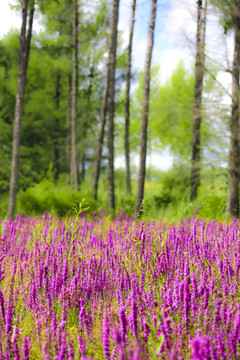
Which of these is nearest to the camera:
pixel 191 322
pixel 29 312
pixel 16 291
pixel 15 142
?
pixel 191 322

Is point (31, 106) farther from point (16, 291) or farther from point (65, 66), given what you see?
point (16, 291)

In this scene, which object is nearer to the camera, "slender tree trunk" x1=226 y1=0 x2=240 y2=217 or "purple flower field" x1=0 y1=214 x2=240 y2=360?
"purple flower field" x1=0 y1=214 x2=240 y2=360

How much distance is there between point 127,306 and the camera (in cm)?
271

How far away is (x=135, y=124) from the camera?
87.1ft

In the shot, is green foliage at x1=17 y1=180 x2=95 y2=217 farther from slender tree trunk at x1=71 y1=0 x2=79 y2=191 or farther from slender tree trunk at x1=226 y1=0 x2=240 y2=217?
slender tree trunk at x1=226 y1=0 x2=240 y2=217

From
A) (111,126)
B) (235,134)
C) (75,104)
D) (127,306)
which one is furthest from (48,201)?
(127,306)

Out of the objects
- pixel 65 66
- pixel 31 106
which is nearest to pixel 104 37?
pixel 65 66

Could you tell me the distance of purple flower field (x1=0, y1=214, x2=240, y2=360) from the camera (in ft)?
5.91

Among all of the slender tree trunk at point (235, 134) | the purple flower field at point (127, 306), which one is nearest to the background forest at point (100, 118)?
the slender tree trunk at point (235, 134)

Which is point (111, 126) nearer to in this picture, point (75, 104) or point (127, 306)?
point (75, 104)

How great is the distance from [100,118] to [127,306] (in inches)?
474

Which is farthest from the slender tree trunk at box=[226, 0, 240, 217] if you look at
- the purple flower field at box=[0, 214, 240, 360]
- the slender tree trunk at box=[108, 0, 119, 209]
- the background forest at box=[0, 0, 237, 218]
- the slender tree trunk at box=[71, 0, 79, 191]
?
the slender tree trunk at box=[71, 0, 79, 191]

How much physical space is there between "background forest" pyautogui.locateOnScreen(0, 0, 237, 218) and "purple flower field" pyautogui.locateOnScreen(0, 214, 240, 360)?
424cm

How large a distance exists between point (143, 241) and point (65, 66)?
16.4 metres
